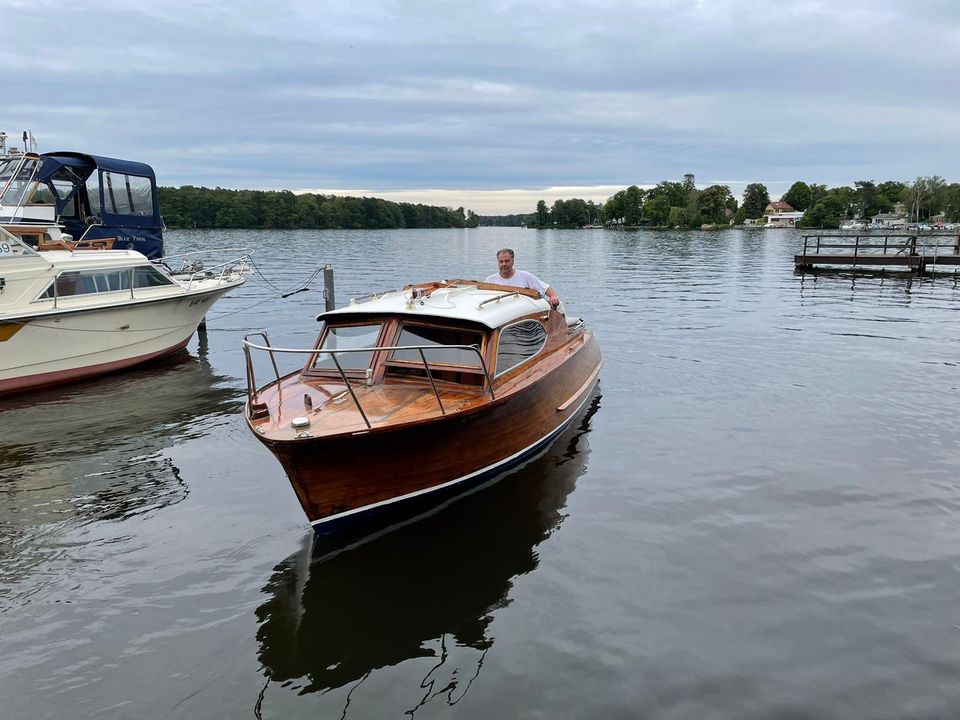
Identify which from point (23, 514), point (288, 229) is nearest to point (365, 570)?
point (23, 514)

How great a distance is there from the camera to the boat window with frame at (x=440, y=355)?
327 inches

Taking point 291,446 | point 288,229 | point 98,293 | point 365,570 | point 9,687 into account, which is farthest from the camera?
point 288,229

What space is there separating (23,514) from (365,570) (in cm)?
466

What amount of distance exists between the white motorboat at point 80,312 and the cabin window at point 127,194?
3854 millimetres

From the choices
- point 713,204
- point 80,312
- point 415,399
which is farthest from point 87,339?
point 713,204

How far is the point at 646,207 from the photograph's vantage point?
179 m

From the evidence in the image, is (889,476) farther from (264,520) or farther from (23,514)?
(23,514)

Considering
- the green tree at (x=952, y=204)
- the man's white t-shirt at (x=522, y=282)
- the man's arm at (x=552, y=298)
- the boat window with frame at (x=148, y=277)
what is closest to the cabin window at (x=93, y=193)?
the boat window with frame at (x=148, y=277)

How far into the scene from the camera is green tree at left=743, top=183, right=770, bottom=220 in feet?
646

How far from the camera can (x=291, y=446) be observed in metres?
6.39

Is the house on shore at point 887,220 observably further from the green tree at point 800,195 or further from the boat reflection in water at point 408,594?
the boat reflection in water at point 408,594

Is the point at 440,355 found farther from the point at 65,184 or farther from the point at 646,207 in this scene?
the point at 646,207

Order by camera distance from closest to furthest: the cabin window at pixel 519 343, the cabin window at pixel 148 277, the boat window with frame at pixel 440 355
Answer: the boat window with frame at pixel 440 355
the cabin window at pixel 519 343
the cabin window at pixel 148 277

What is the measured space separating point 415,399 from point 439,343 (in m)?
1.26
